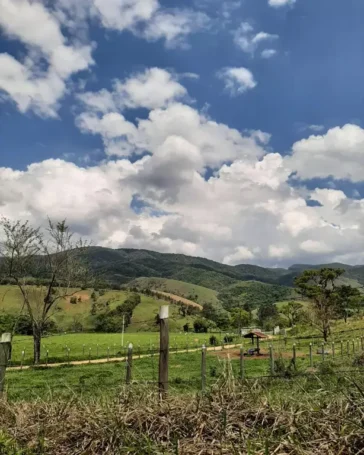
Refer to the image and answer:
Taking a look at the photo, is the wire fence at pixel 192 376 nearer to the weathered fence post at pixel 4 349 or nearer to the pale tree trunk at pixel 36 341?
the weathered fence post at pixel 4 349

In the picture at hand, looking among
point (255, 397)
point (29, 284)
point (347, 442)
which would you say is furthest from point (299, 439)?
point (29, 284)

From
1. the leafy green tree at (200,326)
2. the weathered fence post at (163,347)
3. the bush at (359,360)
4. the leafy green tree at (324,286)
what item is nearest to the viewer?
the weathered fence post at (163,347)

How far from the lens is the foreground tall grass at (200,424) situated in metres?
3.14

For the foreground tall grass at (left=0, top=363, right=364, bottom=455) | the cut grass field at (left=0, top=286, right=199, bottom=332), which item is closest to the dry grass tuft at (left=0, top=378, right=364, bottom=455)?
the foreground tall grass at (left=0, top=363, right=364, bottom=455)

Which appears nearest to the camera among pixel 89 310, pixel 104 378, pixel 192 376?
pixel 192 376

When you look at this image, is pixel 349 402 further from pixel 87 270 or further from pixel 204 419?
pixel 87 270

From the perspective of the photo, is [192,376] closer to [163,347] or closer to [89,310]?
[163,347]

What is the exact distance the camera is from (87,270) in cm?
3819

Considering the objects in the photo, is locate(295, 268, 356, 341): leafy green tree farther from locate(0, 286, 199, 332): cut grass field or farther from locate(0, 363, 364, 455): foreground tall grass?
locate(0, 363, 364, 455): foreground tall grass

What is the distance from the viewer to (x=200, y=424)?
12.2ft

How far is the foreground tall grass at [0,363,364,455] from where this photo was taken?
10.3 ft

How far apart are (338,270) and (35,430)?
2726 inches

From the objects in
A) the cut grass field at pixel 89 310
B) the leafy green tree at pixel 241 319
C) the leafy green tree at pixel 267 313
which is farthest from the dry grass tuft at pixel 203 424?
the leafy green tree at pixel 267 313

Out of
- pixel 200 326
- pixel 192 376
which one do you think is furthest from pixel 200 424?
pixel 200 326
